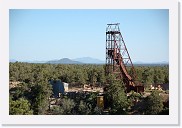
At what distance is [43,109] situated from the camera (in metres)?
8.40

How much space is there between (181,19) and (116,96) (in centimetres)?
254

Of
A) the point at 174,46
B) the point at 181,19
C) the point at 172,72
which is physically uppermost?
the point at 181,19

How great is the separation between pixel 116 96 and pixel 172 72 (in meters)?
1.76

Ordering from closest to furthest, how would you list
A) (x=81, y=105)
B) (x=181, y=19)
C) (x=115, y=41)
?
(x=181, y=19) < (x=81, y=105) < (x=115, y=41)

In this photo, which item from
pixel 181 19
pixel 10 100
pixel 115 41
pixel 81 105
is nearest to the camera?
pixel 181 19

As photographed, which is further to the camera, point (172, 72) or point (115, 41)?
point (115, 41)

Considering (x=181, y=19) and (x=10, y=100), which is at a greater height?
(x=181, y=19)

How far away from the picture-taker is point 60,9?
7656mm
